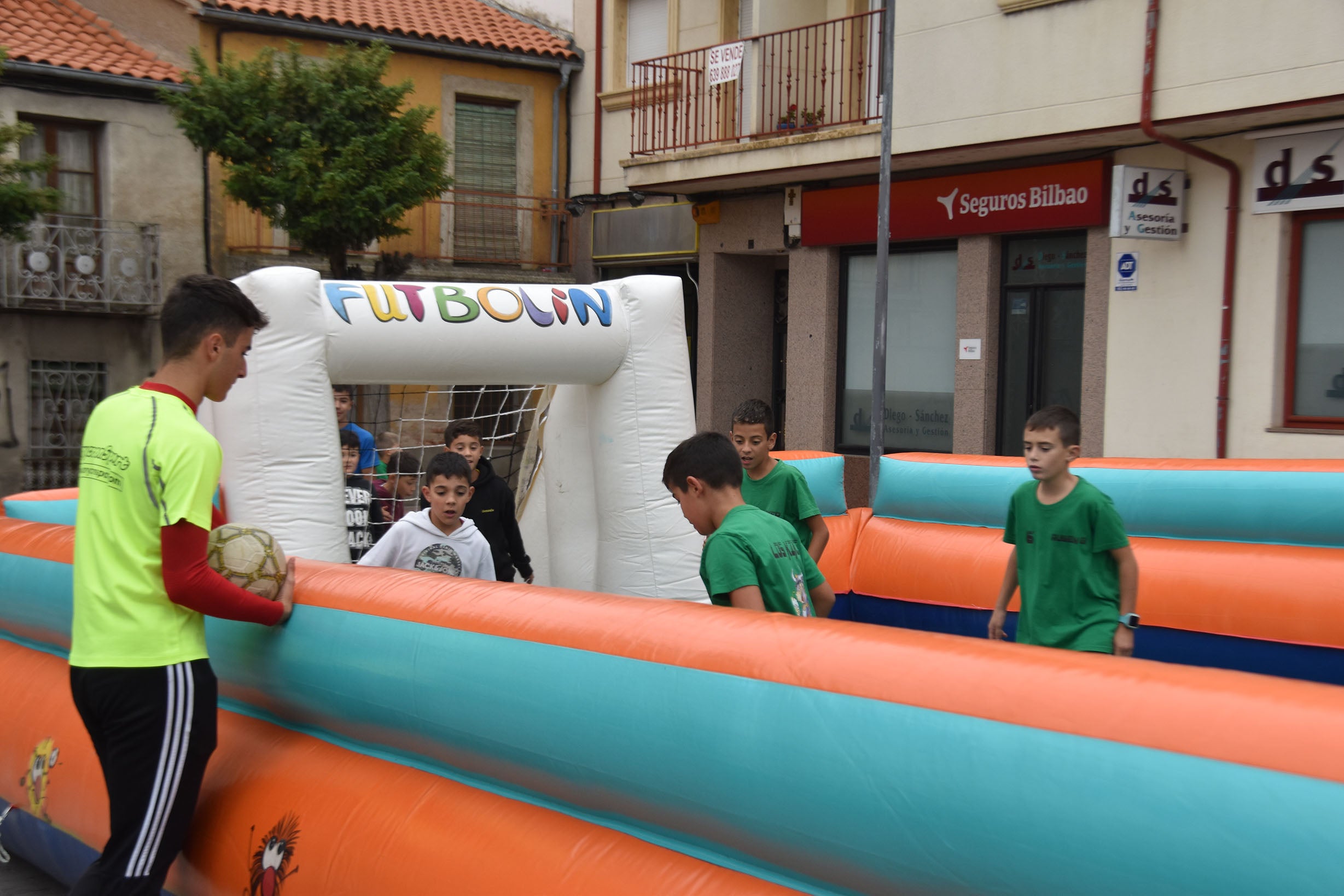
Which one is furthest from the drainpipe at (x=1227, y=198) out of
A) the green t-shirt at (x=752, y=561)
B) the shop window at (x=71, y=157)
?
the shop window at (x=71, y=157)

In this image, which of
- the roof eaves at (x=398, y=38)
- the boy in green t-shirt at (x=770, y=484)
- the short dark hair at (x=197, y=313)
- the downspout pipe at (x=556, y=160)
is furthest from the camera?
the downspout pipe at (x=556, y=160)

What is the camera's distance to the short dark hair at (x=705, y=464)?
11.8 feet

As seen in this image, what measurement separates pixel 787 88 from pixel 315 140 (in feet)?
18.6

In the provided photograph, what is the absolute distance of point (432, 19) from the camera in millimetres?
19672

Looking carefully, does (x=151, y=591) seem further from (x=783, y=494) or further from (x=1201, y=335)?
(x=1201, y=335)

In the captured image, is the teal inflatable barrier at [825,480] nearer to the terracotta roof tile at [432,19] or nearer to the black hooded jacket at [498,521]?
the black hooded jacket at [498,521]

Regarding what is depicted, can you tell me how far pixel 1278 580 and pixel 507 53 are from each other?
51.0ft

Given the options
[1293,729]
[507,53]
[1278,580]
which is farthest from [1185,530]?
[507,53]

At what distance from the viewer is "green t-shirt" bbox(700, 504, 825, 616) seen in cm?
334

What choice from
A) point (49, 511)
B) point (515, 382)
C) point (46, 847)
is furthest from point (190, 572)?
point (515, 382)

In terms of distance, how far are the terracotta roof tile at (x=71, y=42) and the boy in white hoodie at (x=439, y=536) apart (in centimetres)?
1452

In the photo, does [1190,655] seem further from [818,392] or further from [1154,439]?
[818,392]

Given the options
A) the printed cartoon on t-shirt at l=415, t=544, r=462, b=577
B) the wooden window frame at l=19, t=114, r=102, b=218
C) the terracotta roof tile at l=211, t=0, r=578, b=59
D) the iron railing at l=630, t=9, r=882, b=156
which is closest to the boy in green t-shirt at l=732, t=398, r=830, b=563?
the printed cartoon on t-shirt at l=415, t=544, r=462, b=577

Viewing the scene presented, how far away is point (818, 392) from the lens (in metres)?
14.4
